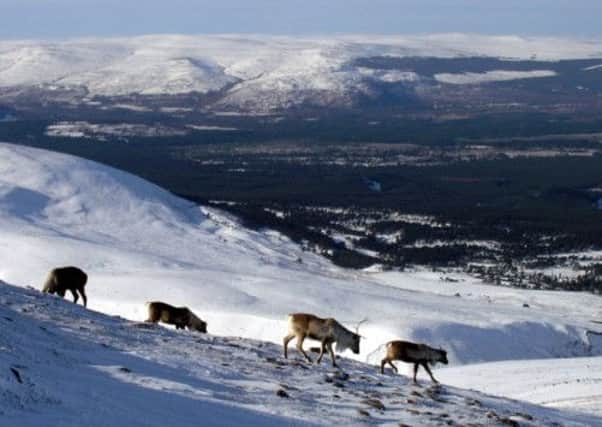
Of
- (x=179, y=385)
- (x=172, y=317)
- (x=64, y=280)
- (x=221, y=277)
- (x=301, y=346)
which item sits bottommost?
(x=179, y=385)

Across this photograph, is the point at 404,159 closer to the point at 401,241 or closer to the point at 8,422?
the point at 401,241

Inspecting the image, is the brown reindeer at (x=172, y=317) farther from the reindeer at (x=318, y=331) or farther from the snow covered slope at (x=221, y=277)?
the snow covered slope at (x=221, y=277)

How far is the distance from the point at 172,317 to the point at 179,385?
7.39 m

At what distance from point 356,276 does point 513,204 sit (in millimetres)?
48091

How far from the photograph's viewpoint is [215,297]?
4578 centimetres

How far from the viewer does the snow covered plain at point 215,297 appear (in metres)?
17.6

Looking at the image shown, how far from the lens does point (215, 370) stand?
1734 cm

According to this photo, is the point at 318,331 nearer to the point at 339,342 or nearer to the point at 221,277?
the point at 339,342

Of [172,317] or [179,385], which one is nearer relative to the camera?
[179,385]

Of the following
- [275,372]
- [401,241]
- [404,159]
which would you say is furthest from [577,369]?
[404,159]

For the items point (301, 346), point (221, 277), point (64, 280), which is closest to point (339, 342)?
point (301, 346)

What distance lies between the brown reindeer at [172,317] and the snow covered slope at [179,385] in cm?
A: 96

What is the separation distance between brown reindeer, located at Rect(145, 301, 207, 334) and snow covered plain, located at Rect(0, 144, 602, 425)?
1.10 m

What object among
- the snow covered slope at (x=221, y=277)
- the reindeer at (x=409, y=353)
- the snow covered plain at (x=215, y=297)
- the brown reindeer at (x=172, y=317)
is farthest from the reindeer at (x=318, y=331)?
the snow covered slope at (x=221, y=277)
